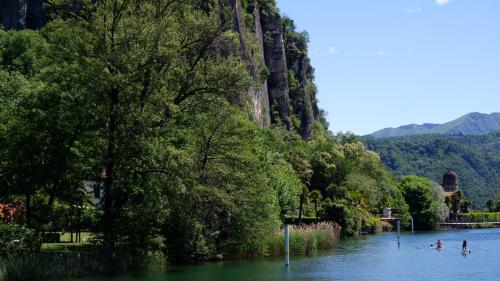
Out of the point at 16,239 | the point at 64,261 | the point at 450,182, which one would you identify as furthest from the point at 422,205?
the point at 16,239

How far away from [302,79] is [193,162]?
124m

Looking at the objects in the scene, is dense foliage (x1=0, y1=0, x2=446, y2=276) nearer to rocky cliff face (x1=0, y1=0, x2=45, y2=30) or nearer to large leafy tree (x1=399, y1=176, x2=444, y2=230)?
rocky cliff face (x1=0, y1=0, x2=45, y2=30)

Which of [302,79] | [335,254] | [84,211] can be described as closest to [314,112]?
[302,79]

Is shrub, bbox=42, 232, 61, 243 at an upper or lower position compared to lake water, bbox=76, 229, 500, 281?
upper

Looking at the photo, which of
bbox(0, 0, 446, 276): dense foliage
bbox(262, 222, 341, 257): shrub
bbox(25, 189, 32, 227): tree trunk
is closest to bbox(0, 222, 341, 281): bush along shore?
bbox(0, 0, 446, 276): dense foliage

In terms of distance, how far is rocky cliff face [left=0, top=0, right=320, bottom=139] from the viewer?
98.3 metres

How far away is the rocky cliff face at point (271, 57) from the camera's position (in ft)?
323

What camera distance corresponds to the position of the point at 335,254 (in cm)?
4969

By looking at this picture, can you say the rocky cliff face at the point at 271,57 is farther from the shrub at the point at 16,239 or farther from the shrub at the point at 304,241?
the shrub at the point at 16,239

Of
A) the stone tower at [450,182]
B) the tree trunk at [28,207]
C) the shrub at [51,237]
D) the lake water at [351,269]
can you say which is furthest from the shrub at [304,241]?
the stone tower at [450,182]

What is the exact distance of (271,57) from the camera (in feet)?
463

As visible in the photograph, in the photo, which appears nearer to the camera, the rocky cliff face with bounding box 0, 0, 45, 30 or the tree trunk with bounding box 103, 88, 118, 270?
the tree trunk with bounding box 103, 88, 118, 270

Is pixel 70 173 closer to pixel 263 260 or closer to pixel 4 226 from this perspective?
pixel 4 226

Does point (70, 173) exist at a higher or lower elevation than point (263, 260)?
higher
